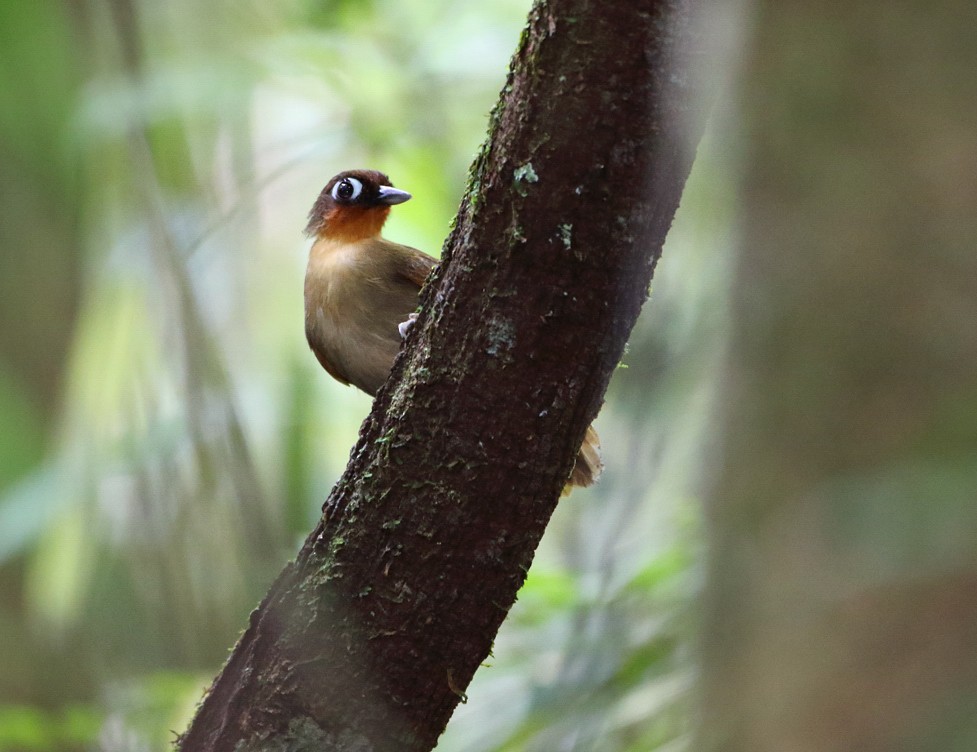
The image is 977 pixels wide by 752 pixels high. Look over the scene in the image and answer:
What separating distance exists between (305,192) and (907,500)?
5.97m

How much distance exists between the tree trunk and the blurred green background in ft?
3.78

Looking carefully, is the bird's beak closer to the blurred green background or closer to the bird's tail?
the blurred green background

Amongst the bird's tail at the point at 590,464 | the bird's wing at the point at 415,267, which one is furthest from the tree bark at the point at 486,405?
the bird's wing at the point at 415,267

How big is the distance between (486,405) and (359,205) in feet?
7.00

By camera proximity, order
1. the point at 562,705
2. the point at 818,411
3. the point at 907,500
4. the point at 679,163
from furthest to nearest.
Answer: the point at 562,705 → the point at 679,163 → the point at 818,411 → the point at 907,500

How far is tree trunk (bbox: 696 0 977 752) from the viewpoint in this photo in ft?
4.97

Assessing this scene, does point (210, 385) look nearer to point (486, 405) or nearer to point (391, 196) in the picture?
Result: point (391, 196)

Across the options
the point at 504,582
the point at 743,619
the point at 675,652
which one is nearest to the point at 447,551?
the point at 504,582

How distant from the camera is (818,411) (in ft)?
5.49

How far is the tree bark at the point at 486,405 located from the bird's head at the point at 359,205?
1.89 meters

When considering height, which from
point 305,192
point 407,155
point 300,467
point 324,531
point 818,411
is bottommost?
point 818,411

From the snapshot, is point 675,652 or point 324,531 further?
point 675,652

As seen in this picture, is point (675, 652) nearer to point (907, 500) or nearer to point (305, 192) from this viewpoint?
point (907, 500)

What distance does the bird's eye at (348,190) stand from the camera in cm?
406
